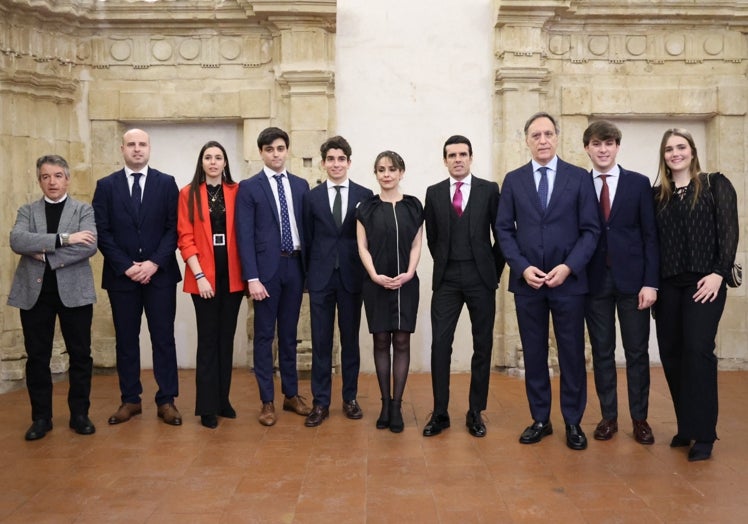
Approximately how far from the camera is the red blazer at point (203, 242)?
484 cm

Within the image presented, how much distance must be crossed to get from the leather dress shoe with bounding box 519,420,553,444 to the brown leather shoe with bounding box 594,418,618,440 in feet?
0.91

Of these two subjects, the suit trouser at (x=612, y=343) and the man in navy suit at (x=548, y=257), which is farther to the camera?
the suit trouser at (x=612, y=343)

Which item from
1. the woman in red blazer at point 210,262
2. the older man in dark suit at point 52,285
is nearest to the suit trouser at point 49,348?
the older man in dark suit at point 52,285

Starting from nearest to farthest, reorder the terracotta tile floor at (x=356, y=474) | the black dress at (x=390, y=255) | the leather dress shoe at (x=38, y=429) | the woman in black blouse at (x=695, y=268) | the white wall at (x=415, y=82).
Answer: the terracotta tile floor at (x=356, y=474) < the woman in black blouse at (x=695, y=268) < the leather dress shoe at (x=38, y=429) < the black dress at (x=390, y=255) < the white wall at (x=415, y=82)

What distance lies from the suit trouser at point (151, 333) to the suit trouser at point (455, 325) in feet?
5.77

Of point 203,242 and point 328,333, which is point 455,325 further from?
point 203,242

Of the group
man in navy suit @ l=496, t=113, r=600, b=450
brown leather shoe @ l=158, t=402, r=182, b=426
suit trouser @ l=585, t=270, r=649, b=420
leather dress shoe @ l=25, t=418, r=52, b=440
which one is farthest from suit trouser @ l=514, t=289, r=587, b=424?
leather dress shoe @ l=25, t=418, r=52, b=440

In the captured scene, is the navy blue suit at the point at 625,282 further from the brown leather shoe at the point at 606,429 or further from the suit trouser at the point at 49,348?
the suit trouser at the point at 49,348

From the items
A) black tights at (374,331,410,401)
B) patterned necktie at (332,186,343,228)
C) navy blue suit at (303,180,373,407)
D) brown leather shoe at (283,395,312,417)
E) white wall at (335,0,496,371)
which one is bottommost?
brown leather shoe at (283,395,312,417)

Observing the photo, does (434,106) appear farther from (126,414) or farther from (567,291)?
(126,414)

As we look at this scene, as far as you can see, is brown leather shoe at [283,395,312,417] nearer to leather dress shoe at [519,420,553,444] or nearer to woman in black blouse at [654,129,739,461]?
leather dress shoe at [519,420,553,444]

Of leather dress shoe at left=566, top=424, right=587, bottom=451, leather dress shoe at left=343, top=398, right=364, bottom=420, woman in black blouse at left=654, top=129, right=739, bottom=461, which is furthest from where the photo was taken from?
leather dress shoe at left=343, top=398, right=364, bottom=420

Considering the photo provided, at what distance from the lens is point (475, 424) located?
4.62 metres

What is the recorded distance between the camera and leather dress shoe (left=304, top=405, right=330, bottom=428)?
15.8 feet
